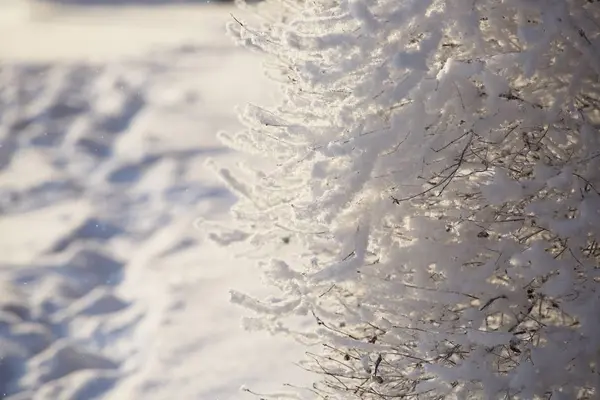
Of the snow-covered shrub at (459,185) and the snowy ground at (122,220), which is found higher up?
the snowy ground at (122,220)

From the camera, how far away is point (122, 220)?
9.82 meters

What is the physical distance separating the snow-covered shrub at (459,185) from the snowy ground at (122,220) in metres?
1.98

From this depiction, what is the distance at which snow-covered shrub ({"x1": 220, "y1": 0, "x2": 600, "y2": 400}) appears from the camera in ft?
9.92

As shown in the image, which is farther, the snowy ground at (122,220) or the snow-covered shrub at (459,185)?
the snowy ground at (122,220)

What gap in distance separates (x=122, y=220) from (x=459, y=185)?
7.27 metres

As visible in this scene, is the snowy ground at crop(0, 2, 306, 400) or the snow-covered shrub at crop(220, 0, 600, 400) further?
the snowy ground at crop(0, 2, 306, 400)

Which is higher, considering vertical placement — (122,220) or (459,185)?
(122,220)

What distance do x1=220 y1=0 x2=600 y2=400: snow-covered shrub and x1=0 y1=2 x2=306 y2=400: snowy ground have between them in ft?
6.50

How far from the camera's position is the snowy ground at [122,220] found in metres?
7.04

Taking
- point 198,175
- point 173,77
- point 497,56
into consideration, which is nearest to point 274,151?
point 497,56

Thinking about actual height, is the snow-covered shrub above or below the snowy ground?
below

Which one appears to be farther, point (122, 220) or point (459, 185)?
point (122, 220)

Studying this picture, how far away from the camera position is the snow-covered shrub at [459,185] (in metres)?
3.02

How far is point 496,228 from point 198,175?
7.46m
